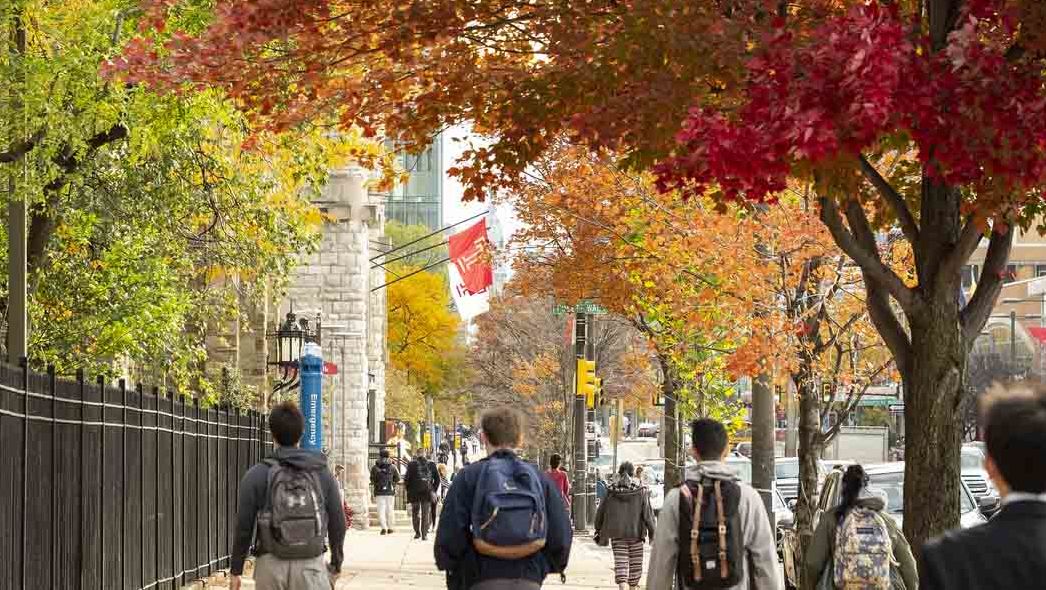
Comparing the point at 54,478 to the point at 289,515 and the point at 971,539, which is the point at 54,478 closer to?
the point at 289,515

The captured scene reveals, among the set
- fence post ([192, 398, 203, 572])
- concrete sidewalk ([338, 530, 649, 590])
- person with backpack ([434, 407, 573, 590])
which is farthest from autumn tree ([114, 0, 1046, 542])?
concrete sidewalk ([338, 530, 649, 590])

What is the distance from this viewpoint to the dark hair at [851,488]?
34.3 ft

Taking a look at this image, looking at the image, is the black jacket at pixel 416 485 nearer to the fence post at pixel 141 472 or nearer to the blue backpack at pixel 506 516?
the fence post at pixel 141 472

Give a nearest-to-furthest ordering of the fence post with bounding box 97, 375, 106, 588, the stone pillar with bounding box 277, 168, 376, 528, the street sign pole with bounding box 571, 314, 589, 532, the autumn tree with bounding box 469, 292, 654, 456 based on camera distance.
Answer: the fence post with bounding box 97, 375, 106, 588
the street sign pole with bounding box 571, 314, 589, 532
the stone pillar with bounding box 277, 168, 376, 528
the autumn tree with bounding box 469, 292, 654, 456

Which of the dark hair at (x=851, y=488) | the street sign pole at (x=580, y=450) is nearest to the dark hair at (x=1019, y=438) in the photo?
the dark hair at (x=851, y=488)

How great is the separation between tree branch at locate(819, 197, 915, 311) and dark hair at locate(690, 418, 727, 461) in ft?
5.41

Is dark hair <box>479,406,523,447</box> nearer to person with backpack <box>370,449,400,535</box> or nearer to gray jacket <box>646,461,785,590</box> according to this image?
gray jacket <box>646,461,785,590</box>

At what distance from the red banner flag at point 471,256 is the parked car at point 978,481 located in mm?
11510

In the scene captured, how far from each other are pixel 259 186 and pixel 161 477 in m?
4.80

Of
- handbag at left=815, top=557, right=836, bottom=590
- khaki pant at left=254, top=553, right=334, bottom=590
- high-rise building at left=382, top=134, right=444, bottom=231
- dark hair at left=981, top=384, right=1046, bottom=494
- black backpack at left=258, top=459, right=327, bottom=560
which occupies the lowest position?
handbag at left=815, top=557, right=836, bottom=590

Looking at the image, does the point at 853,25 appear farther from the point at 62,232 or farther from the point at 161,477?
the point at 62,232

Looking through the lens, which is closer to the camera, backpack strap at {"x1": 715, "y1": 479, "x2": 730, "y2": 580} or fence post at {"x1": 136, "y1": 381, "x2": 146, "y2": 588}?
backpack strap at {"x1": 715, "y1": 479, "x2": 730, "y2": 580}

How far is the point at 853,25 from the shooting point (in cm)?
878

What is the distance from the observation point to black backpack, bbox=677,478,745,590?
29.8 ft
